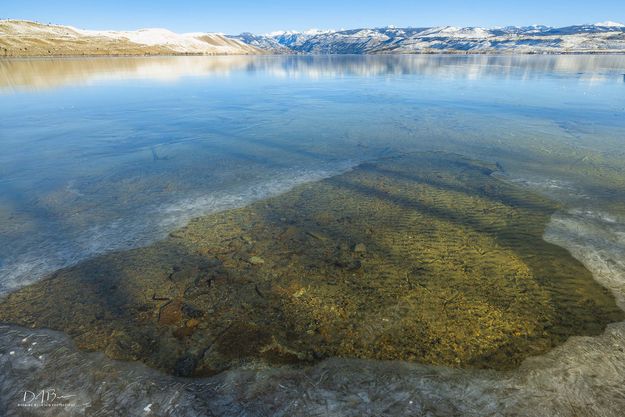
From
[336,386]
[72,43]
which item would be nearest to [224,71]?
[336,386]

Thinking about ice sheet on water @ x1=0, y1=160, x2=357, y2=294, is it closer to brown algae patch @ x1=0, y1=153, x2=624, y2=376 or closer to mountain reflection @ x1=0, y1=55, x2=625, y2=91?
brown algae patch @ x1=0, y1=153, x2=624, y2=376

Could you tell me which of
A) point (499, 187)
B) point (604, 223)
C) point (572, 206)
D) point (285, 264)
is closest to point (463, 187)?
point (499, 187)

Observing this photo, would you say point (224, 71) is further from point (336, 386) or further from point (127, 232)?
point (336, 386)

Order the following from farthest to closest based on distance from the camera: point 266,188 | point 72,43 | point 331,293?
point 72,43 < point 266,188 < point 331,293

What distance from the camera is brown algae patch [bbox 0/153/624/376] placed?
4.63 metres

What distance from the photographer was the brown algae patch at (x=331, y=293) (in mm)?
4633

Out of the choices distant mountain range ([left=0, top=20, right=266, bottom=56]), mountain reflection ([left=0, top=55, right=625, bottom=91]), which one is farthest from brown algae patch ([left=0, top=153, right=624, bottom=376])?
distant mountain range ([left=0, top=20, right=266, bottom=56])

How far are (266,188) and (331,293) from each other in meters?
5.21

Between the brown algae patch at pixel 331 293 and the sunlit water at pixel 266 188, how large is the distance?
12.2 inches

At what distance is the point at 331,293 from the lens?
562cm

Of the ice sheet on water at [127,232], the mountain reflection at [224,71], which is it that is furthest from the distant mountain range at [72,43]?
the ice sheet on water at [127,232]

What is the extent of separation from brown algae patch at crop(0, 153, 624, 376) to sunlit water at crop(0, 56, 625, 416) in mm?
310

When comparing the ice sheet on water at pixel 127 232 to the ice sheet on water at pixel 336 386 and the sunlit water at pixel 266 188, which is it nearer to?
the sunlit water at pixel 266 188

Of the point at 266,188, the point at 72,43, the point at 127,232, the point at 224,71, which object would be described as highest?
the point at 72,43
